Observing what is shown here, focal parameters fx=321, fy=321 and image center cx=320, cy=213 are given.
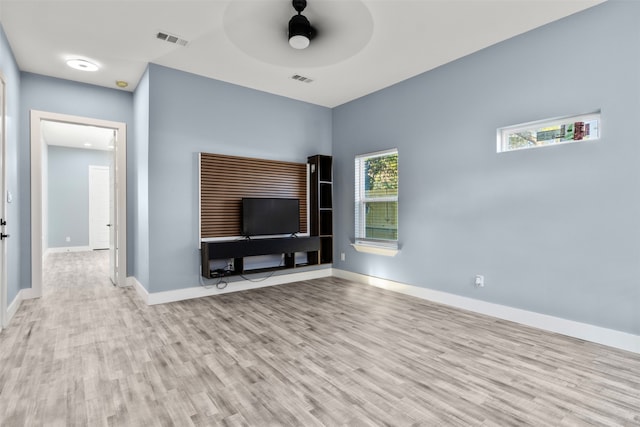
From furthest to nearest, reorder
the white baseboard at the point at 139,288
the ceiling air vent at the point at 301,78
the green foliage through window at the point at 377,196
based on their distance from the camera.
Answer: the green foliage through window at the point at 377,196
the ceiling air vent at the point at 301,78
the white baseboard at the point at 139,288

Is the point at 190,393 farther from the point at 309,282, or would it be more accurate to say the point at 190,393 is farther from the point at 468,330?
the point at 309,282

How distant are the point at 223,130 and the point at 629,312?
182 inches

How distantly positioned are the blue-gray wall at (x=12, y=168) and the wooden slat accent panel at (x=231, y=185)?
1.89m

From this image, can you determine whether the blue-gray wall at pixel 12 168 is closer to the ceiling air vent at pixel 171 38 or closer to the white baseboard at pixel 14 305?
the white baseboard at pixel 14 305

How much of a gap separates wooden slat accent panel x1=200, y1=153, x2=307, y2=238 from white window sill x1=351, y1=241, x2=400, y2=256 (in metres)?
1.30

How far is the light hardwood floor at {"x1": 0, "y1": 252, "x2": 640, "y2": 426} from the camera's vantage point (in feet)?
5.78

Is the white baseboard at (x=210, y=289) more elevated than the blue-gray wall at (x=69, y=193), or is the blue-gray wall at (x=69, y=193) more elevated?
the blue-gray wall at (x=69, y=193)

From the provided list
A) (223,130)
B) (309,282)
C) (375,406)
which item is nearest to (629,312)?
(375,406)

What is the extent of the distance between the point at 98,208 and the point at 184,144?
6558 mm

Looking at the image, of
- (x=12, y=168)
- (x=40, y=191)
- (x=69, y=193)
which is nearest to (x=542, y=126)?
(x=12, y=168)

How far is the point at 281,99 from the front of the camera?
4961 mm

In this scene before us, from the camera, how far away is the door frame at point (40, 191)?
4023 mm

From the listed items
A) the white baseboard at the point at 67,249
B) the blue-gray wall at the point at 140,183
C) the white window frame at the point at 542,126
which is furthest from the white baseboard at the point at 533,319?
the white baseboard at the point at 67,249

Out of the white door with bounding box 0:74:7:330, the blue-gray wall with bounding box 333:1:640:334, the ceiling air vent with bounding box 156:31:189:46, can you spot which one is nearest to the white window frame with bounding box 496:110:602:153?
the blue-gray wall with bounding box 333:1:640:334
